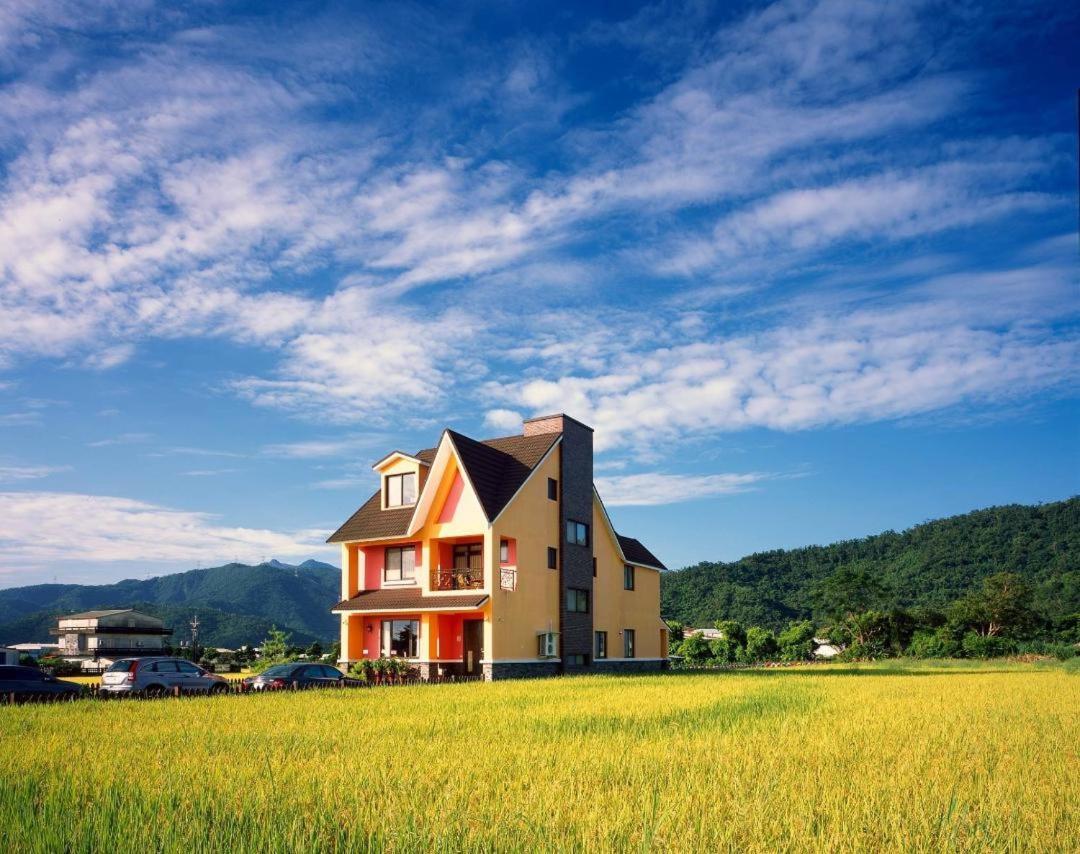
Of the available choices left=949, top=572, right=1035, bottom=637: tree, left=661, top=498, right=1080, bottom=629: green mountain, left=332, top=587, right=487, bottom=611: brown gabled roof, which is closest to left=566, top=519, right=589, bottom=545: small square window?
left=332, top=587, right=487, bottom=611: brown gabled roof

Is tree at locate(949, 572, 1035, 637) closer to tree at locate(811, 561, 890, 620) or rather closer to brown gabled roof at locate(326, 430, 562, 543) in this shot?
tree at locate(811, 561, 890, 620)

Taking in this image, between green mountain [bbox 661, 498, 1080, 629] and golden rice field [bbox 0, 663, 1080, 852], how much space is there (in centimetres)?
5201

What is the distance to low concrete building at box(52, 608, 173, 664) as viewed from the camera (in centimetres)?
6519

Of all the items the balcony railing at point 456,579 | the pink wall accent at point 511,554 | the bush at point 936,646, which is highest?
the pink wall accent at point 511,554

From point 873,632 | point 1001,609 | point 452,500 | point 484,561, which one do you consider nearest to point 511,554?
point 484,561

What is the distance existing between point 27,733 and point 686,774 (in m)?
9.12

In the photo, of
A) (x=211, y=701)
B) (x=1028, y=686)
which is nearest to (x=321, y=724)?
(x=211, y=701)

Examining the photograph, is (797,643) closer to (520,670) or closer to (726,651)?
(726,651)

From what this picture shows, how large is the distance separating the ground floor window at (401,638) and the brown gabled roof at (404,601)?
112cm

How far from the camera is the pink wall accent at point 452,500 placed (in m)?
32.4

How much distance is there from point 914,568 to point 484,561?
52322mm

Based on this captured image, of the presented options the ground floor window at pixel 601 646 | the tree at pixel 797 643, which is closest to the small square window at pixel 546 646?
the ground floor window at pixel 601 646

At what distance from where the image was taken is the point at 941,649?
4922cm

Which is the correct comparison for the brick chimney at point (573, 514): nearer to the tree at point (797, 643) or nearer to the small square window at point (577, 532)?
the small square window at point (577, 532)
